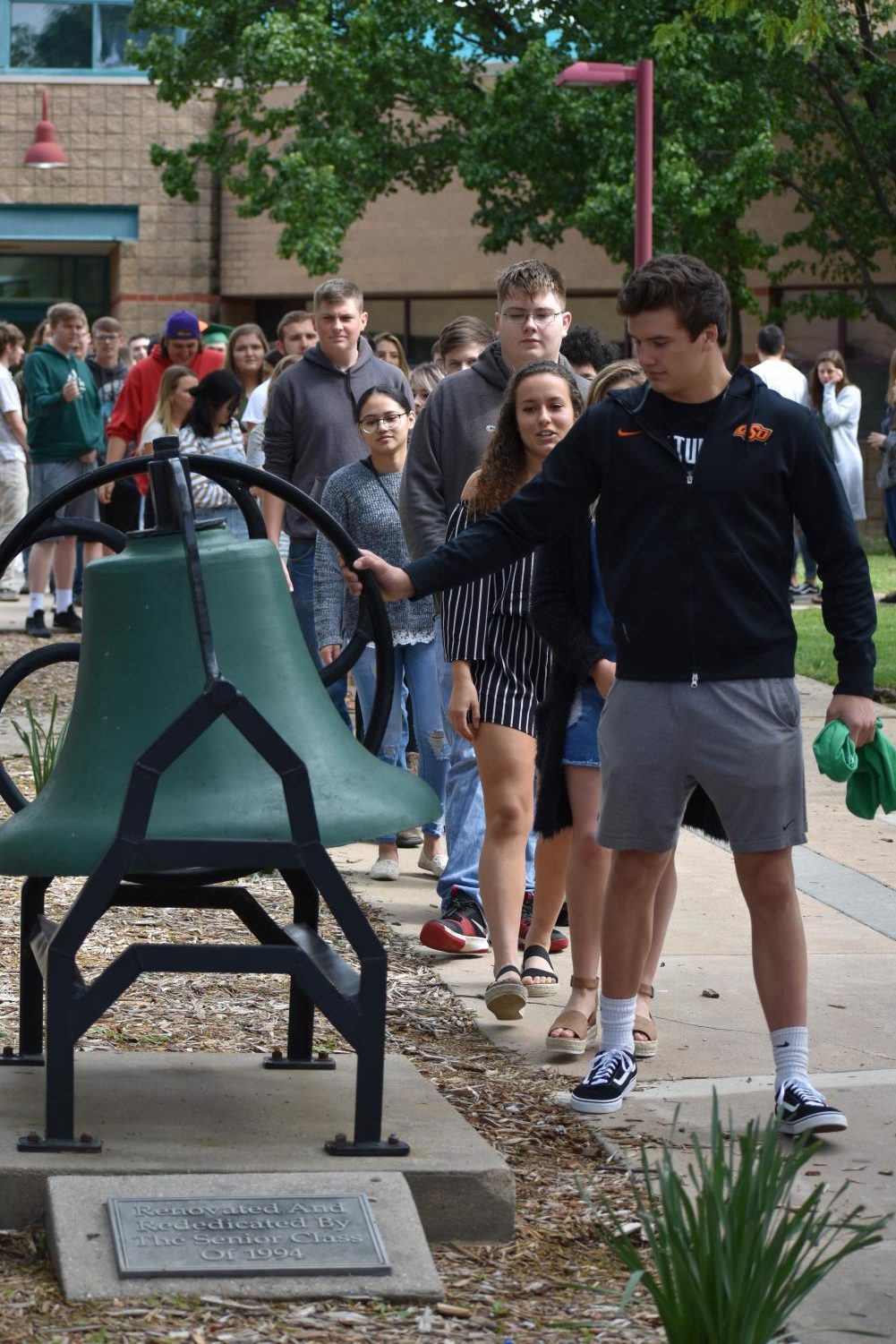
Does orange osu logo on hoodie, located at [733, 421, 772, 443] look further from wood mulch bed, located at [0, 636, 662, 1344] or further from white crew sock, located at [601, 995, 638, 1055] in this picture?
wood mulch bed, located at [0, 636, 662, 1344]

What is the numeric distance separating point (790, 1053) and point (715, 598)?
0.99 metres

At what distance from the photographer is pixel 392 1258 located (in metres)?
3.47

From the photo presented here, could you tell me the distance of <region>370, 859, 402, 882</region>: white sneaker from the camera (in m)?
7.09

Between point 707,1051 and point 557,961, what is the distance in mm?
1097

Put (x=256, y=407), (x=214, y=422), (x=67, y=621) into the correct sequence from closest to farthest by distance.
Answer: (x=214, y=422)
(x=256, y=407)
(x=67, y=621)

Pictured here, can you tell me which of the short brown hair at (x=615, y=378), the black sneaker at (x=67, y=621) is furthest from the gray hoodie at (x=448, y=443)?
the black sneaker at (x=67, y=621)

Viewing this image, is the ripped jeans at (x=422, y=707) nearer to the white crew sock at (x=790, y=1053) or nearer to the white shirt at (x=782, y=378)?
the white crew sock at (x=790, y=1053)

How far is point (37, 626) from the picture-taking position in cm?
1341

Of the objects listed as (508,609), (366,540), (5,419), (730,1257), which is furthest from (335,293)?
(5,419)

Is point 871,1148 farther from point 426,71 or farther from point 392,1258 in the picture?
point 426,71

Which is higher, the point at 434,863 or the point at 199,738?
the point at 199,738

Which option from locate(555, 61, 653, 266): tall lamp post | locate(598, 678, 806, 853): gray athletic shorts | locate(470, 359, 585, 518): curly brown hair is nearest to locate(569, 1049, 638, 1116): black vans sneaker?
locate(598, 678, 806, 853): gray athletic shorts

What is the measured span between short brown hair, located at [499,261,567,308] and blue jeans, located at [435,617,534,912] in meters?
1.01

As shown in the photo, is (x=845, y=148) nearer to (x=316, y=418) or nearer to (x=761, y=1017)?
(x=316, y=418)
